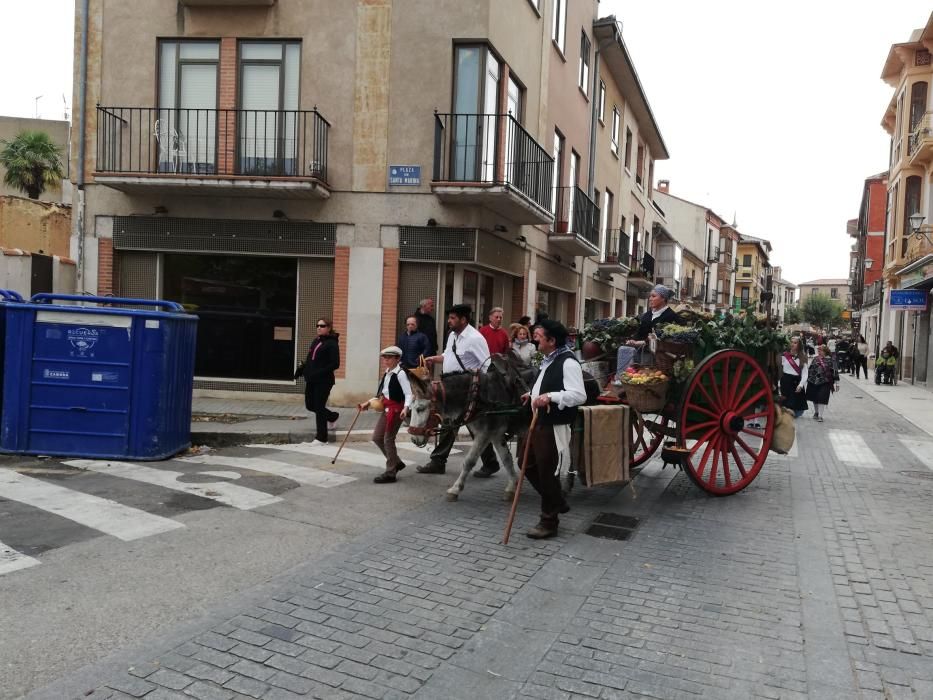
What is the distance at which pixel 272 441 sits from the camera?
417 inches

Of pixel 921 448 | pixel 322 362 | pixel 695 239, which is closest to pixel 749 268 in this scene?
pixel 695 239

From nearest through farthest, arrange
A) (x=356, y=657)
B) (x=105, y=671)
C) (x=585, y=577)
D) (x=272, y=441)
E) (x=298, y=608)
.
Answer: (x=105, y=671) → (x=356, y=657) → (x=298, y=608) → (x=585, y=577) → (x=272, y=441)

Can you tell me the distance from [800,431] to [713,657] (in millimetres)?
10494

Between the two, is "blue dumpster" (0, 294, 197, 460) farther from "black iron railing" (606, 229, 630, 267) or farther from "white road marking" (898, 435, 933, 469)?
Result: "black iron railing" (606, 229, 630, 267)

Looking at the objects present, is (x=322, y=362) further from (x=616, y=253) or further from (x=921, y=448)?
(x=616, y=253)

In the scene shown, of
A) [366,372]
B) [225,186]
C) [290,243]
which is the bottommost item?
[366,372]

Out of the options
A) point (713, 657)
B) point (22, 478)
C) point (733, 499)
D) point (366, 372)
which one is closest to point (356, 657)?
point (713, 657)

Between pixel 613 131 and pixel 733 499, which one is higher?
pixel 613 131

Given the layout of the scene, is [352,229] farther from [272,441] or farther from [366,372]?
[272,441]

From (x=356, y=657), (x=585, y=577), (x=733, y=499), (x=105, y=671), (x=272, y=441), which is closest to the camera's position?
(x=105, y=671)

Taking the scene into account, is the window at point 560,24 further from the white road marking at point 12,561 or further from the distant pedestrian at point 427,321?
the white road marking at point 12,561

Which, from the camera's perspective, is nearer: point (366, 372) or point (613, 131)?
point (366, 372)

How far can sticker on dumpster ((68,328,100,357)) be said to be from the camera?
28.6 feet

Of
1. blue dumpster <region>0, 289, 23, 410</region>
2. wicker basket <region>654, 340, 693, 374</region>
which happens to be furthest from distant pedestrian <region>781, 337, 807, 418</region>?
blue dumpster <region>0, 289, 23, 410</region>
